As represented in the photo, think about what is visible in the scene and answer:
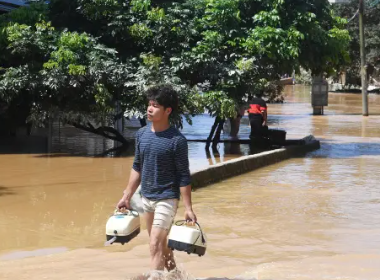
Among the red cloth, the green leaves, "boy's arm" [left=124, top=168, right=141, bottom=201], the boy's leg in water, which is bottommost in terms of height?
the boy's leg in water

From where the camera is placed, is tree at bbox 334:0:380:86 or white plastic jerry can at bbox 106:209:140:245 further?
tree at bbox 334:0:380:86

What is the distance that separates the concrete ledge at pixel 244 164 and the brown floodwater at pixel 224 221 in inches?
7.3

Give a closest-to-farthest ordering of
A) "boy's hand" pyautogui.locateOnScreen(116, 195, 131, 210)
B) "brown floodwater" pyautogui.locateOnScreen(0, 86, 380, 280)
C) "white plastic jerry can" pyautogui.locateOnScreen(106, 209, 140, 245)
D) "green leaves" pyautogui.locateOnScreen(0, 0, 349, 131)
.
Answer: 1. "white plastic jerry can" pyautogui.locateOnScreen(106, 209, 140, 245)
2. "boy's hand" pyautogui.locateOnScreen(116, 195, 131, 210)
3. "brown floodwater" pyautogui.locateOnScreen(0, 86, 380, 280)
4. "green leaves" pyautogui.locateOnScreen(0, 0, 349, 131)

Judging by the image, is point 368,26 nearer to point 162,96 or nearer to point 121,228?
point 162,96

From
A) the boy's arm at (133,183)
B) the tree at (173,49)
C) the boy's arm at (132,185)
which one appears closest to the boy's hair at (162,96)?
the boy's arm at (133,183)

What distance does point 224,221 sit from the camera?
8750mm

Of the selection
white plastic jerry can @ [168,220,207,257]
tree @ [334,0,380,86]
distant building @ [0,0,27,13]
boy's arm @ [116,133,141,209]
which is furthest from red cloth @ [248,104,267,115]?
tree @ [334,0,380,86]

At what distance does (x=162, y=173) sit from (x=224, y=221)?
131 inches

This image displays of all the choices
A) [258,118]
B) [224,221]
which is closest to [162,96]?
[224,221]

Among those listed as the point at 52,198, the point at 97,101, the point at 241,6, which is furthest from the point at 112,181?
the point at 241,6

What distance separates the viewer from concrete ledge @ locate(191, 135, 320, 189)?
11.4 meters

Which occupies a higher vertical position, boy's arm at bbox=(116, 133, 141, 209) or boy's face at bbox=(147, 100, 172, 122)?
boy's face at bbox=(147, 100, 172, 122)

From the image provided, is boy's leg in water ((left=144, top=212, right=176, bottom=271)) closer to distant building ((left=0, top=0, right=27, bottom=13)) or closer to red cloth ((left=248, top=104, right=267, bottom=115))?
red cloth ((left=248, top=104, right=267, bottom=115))

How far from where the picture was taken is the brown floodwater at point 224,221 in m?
6.60
